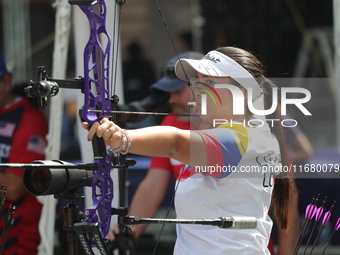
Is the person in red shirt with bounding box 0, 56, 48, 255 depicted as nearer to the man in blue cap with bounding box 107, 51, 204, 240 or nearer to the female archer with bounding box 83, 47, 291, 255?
the man in blue cap with bounding box 107, 51, 204, 240

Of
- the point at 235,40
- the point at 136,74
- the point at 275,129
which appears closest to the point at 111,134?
the point at 275,129

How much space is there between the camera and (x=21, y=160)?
340 centimetres

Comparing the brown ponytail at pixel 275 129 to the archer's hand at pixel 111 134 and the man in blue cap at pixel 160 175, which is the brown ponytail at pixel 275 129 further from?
the man in blue cap at pixel 160 175

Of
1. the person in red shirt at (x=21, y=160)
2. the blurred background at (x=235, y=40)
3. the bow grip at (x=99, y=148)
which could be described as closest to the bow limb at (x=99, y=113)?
the bow grip at (x=99, y=148)

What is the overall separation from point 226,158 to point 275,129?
1.32 feet

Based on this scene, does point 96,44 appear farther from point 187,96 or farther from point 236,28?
point 236,28

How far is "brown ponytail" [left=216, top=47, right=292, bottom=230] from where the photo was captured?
2.18 metres

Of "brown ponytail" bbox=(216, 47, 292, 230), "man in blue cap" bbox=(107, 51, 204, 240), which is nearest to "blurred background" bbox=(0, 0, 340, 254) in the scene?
"man in blue cap" bbox=(107, 51, 204, 240)

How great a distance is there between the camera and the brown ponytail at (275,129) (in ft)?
7.14

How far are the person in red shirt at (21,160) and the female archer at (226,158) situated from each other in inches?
57.5

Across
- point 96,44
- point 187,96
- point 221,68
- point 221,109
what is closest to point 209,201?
point 221,109

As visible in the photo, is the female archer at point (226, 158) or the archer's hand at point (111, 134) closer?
the archer's hand at point (111, 134)

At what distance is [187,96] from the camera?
3141 millimetres

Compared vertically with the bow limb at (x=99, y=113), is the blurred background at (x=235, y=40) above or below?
above
